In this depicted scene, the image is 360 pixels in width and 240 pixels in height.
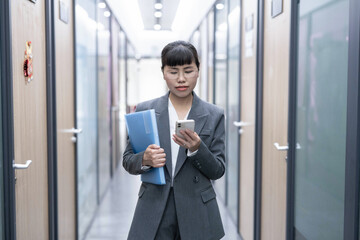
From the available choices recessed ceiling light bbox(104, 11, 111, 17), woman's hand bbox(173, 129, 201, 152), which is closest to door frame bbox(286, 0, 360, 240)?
woman's hand bbox(173, 129, 201, 152)

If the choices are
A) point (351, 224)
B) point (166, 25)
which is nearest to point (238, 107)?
point (351, 224)

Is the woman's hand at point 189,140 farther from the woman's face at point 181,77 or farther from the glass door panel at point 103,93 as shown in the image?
the glass door panel at point 103,93

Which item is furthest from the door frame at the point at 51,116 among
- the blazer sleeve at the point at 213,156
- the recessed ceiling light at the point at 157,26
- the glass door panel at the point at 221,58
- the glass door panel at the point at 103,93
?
the recessed ceiling light at the point at 157,26

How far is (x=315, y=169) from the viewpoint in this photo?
8.21 feet

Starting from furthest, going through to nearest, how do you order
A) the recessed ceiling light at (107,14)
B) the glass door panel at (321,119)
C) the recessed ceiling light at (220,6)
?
the recessed ceiling light at (107,14) → the recessed ceiling light at (220,6) → the glass door panel at (321,119)

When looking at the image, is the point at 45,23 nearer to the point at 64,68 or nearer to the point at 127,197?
the point at 64,68

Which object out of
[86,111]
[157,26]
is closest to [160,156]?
[86,111]

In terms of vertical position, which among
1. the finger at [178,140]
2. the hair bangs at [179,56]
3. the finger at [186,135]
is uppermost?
the hair bangs at [179,56]

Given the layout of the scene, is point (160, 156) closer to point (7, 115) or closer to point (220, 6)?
point (7, 115)

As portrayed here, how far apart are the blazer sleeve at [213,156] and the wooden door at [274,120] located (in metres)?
1.21

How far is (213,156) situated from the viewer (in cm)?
186

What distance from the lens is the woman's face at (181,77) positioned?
1.88m

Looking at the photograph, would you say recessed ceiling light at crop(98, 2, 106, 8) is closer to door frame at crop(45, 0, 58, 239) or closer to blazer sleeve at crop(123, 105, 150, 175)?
door frame at crop(45, 0, 58, 239)

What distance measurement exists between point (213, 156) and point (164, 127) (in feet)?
0.83
